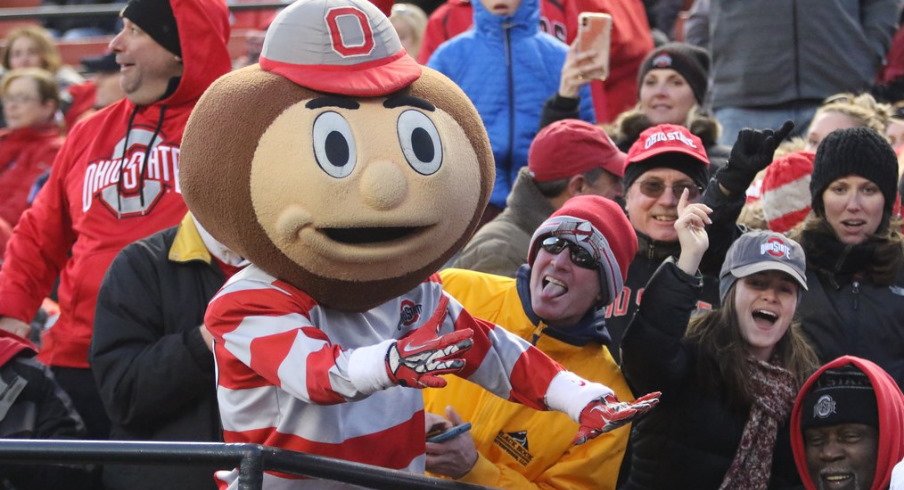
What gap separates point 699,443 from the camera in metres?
4.18

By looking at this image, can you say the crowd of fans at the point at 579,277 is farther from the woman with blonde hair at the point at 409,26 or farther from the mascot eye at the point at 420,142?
the woman with blonde hair at the point at 409,26

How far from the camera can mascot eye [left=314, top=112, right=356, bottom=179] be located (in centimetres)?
315

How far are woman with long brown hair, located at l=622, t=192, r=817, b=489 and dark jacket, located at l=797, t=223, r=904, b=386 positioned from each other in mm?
275

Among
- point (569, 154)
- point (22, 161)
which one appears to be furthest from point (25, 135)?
point (569, 154)

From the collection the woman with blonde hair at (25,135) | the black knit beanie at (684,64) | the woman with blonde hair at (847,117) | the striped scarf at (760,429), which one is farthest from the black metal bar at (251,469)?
the woman with blonde hair at (25,135)

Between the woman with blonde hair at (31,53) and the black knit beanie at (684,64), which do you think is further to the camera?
the woman with blonde hair at (31,53)

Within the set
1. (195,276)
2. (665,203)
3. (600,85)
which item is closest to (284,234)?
(195,276)

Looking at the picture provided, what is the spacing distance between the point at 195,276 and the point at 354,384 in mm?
1249

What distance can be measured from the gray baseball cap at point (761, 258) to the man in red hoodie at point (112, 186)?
66.3 inches

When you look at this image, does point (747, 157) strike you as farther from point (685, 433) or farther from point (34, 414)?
point (34, 414)

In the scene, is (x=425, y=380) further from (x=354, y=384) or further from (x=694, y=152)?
(x=694, y=152)

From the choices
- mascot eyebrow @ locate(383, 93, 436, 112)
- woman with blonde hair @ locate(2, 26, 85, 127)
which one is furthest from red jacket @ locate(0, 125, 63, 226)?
mascot eyebrow @ locate(383, 93, 436, 112)

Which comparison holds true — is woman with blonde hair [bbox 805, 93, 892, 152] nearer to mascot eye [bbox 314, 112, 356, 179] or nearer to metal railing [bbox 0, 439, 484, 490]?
mascot eye [bbox 314, 112, 356, 179]

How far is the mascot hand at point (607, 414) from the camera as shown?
318cm
